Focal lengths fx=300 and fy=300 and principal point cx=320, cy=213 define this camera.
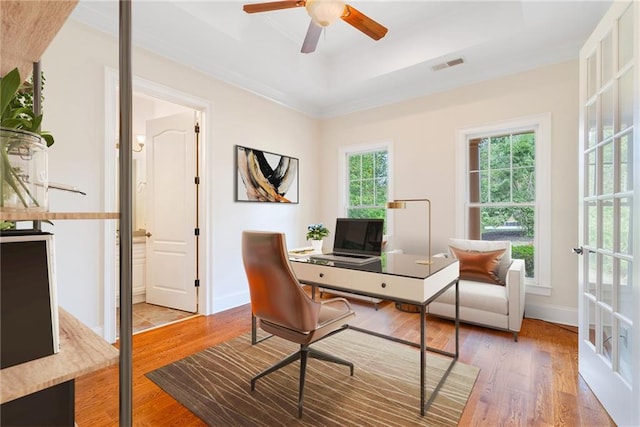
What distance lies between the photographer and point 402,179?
429 cm

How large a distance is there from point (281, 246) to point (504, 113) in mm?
3310

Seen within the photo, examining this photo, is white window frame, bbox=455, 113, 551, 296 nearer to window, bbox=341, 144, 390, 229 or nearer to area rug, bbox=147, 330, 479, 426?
window, bbox=341, 144, 390, 229

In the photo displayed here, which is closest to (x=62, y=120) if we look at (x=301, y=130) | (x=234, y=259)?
(x=234, y=259)

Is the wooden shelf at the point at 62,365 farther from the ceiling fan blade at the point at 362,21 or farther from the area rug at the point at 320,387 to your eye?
the ceiling fan blade at the point at 362,21

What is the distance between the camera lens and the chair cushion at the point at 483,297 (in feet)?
9.43

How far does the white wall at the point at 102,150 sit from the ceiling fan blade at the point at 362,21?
2003 millimetres

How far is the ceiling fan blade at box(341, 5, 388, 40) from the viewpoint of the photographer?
2.14 meters

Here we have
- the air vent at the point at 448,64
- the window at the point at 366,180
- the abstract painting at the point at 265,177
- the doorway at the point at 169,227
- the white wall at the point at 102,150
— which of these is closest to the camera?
the white wall at the point at 102,150

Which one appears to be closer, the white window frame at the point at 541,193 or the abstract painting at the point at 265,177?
the white window frame at the point at 541,193

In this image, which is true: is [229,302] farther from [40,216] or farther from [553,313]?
[553,313]

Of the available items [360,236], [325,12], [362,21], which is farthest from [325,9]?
[360,236]

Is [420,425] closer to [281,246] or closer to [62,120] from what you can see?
[281,246]

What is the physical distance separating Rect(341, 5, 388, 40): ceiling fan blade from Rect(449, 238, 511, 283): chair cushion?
2.45m

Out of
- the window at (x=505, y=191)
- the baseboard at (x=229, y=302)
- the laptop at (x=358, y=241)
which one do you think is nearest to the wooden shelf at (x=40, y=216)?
the laptop at (x=358, y=241)
